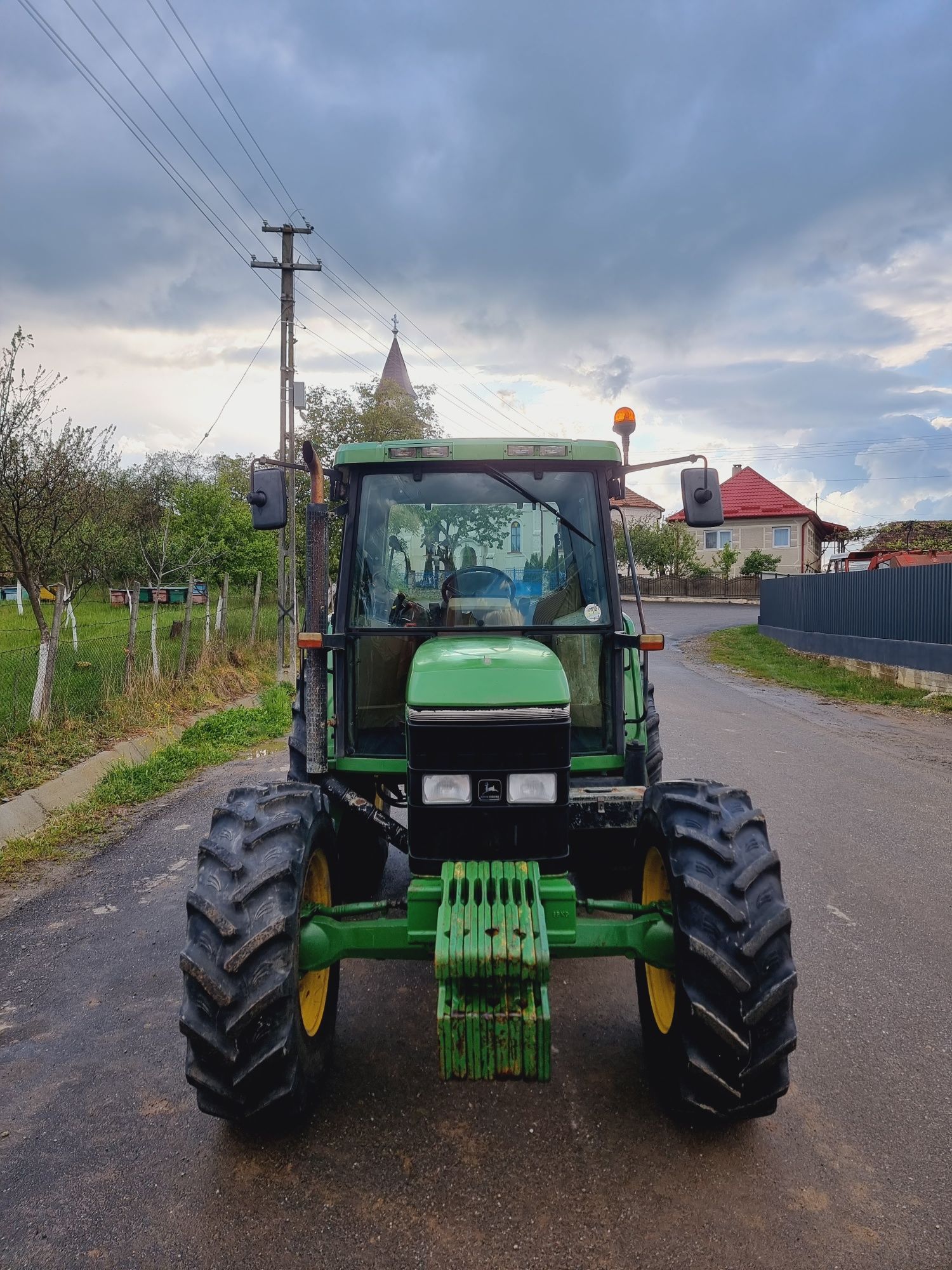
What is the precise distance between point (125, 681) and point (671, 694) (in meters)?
8.28

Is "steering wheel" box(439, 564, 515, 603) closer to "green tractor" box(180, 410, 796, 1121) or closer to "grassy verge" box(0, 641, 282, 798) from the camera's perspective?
"green tractor" box(180, 410, 796, 1121)

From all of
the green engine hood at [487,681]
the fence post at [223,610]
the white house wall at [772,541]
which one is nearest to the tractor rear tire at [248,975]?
the green engine hood at [487,681]

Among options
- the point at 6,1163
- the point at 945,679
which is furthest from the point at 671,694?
the point at 6,1163

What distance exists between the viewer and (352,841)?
4.49 meters

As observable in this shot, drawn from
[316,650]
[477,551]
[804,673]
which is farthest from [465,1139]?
[804,673]

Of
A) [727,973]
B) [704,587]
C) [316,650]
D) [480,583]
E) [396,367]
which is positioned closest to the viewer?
[727,973]

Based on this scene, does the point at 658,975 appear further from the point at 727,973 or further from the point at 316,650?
the point at 316,650

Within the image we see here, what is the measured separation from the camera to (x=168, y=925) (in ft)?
14.8

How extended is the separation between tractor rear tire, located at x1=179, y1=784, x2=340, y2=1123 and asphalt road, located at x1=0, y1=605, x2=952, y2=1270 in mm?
254

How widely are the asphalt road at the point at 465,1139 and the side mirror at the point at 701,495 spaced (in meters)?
2.16

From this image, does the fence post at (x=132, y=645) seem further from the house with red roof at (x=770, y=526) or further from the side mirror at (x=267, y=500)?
the house with red roof at (x=770, y=526)

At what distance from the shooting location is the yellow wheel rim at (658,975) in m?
3.02

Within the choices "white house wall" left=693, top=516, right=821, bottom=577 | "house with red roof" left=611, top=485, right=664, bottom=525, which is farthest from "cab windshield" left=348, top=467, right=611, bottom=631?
"house with red roof" left=611, top=485, right=664, bottom=525

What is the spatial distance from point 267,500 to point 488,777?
1.73 metres
